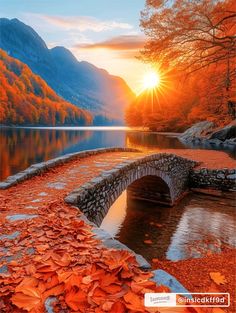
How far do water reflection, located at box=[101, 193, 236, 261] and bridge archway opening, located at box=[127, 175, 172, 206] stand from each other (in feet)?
1.38

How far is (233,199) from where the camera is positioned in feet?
50.3

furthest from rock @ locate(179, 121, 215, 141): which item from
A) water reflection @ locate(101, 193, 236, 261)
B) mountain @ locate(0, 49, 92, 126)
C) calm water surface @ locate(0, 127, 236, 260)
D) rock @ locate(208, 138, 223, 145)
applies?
mountain @ locate(0, 49, 92, 126)

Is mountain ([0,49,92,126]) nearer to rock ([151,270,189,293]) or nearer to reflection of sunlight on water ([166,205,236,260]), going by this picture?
reflection of sunlight on water ([166,205,236,260])

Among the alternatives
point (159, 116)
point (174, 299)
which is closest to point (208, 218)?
point (174, 299)

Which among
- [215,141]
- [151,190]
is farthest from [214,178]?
[215,141]

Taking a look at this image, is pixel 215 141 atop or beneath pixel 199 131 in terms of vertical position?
beneath

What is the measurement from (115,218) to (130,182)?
105 inches

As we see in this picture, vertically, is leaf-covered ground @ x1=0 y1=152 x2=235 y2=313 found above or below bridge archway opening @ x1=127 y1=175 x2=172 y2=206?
above

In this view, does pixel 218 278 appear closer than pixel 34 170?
Yes

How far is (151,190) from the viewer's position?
15.6m

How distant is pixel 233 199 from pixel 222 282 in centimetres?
899

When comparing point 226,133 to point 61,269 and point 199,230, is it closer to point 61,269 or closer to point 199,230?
point 199,230

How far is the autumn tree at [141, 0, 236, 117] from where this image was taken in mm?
13375

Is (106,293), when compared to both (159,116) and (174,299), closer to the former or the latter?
(174,299)
